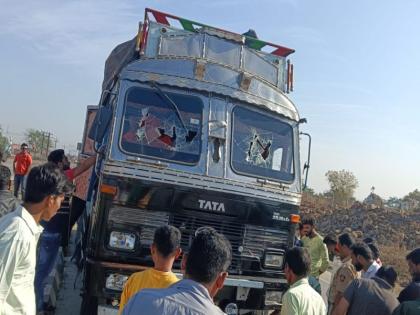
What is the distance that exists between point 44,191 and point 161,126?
2.84m

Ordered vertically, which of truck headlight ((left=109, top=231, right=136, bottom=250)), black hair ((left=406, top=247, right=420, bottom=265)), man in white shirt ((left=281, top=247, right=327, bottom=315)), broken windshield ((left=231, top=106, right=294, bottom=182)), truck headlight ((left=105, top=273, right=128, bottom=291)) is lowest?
truck headlight ((left=105, top=273, right=128, bottom=291))

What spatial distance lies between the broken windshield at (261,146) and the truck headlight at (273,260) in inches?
37.5

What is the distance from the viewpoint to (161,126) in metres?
5.58

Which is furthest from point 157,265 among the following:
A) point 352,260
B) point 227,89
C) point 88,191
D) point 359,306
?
point 88,191

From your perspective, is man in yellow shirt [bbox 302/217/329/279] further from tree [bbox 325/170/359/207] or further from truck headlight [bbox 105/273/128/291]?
tree [bbox 325/170/359/207]

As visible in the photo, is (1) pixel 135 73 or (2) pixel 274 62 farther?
(2) pixel 274 62

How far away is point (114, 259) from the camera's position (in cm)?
506

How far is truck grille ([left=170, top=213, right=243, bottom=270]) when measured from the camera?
5262 mm

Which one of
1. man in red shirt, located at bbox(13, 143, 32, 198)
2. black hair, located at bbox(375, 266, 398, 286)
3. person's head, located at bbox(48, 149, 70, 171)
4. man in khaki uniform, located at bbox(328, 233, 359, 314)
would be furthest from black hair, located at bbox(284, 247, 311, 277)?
man in red shirt, located at bbox(13, 143, 32, 198)

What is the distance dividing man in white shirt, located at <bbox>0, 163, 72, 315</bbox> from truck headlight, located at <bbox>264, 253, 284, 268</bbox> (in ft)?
10.8

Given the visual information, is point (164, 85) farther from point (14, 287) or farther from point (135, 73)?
point (14, 287)

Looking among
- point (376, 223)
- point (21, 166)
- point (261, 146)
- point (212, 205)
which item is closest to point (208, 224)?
point (212, 205)

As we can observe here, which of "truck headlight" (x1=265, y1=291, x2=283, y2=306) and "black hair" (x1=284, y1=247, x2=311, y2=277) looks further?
"truck headlight" (x1=265, y1=291, x2=283, y2=306)

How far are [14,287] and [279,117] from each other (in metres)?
4.36
